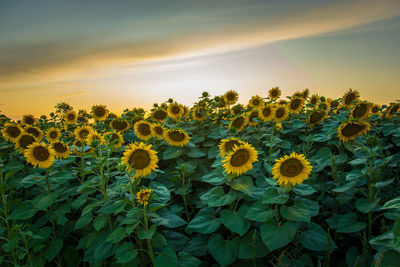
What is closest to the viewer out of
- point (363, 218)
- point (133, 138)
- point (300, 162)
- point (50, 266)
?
point (300, 162)

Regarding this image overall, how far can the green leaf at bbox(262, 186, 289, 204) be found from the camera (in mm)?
2396

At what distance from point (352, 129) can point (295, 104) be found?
5.19 feet

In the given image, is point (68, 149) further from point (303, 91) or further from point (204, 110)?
point (303, 91)

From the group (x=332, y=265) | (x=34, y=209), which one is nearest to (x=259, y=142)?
(x=332, y=265)

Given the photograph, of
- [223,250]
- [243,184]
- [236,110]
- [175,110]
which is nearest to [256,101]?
[236,110]

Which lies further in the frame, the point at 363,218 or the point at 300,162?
the point at 363,218

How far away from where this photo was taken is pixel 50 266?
11.0 ft

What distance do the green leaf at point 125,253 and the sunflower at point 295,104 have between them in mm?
3718

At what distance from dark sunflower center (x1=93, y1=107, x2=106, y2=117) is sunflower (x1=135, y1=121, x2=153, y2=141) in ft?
6.23

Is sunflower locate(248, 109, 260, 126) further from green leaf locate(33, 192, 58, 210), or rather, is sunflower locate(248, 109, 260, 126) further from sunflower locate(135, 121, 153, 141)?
green leaf locate(33, 192, 58, 210)

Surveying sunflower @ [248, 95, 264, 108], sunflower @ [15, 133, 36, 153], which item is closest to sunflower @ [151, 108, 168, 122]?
sunflower @ [248, 95, 264, 108]

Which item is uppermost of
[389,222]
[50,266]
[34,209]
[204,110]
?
[204,110]

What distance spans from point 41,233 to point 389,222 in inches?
152

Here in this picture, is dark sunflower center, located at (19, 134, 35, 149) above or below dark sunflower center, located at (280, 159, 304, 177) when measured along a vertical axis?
above
